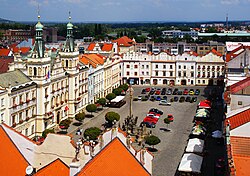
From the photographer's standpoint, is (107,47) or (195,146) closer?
(195,146)

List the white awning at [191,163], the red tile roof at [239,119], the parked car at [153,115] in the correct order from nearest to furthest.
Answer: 1. the red tile roof at [239,119]
2. the white awning at [191,163]
3. the parked car at [153,115]

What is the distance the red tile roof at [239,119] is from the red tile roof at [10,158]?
50.4 feet

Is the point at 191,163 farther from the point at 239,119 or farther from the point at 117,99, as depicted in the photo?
the point at 117,99

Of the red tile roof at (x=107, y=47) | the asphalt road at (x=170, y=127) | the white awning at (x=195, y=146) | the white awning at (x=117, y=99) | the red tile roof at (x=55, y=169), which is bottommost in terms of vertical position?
the asphalt road at (x=170, y=127)

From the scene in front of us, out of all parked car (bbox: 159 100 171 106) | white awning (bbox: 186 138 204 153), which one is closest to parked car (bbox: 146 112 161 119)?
parked car (bbox: 159 100 171 106)

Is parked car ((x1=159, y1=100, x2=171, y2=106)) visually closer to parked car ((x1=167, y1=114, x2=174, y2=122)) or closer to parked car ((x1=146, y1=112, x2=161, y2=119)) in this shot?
parked car ((x1=146, y1=112, x2=161, y2=119))

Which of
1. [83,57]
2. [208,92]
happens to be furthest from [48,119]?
[208,92]

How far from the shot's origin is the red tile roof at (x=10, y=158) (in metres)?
22.4

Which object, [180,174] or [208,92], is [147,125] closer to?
[180,174]

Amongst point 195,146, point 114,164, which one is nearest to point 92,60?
point 195,146

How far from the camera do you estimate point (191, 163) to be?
37031 mm

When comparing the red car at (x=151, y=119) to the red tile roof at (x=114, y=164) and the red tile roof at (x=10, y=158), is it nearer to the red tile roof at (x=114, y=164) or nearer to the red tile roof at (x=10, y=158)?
the red tile roof at (x=114, y=164)

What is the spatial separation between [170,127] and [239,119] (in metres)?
24.8

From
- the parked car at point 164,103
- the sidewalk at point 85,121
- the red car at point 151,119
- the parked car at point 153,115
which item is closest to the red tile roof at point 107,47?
the parked car at point 164,103
